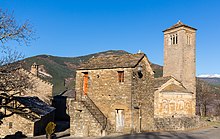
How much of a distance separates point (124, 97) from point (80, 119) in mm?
3952

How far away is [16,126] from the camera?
24.8m

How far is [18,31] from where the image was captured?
725 inches

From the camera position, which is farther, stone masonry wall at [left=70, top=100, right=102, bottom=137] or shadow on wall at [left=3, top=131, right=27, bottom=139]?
shadow on wall at [left=3, top=131, right=27, bottom=139]

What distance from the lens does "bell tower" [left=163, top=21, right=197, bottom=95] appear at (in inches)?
2032

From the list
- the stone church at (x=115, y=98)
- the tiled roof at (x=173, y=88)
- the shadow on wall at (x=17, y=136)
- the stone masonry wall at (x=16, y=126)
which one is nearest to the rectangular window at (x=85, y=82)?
the stone church at (x=115, y=98)

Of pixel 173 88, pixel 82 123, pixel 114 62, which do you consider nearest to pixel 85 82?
pixel 114 62

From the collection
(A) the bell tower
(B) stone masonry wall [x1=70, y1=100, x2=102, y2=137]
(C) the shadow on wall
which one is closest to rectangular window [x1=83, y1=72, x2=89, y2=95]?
(B) stone masonry wall [x1=70, y1=100, x2=102, y2=137]

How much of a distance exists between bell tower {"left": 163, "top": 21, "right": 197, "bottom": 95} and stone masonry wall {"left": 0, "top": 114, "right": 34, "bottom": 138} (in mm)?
33948

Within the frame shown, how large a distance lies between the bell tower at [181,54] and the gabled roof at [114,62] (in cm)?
3053

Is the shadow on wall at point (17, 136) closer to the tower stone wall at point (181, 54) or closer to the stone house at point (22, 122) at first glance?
the stone house at point (22, 122)

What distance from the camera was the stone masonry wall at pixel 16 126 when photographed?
2419cm

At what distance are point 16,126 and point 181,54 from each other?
36292 millimetres

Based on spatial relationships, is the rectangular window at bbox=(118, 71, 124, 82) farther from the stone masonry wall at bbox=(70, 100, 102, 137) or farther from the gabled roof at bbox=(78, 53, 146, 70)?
the stone masonry wall at bbox=(70, 100, 102, 137)

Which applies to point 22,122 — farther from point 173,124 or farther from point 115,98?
point 173,124
